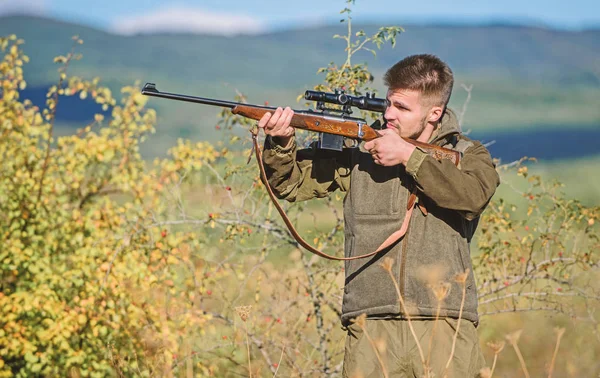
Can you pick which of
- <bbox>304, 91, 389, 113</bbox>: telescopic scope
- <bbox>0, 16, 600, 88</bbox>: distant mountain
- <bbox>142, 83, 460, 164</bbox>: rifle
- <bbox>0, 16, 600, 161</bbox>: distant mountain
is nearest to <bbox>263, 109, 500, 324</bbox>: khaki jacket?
<bbox>142, 83, 460, 164</bbox>: rifle

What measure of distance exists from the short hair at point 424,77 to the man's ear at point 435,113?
21 mm

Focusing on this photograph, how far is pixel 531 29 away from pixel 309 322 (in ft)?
60.8

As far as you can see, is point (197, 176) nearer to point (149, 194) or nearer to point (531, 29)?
point (149, 194)

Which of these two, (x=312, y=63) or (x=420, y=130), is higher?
(x=312, y=63)

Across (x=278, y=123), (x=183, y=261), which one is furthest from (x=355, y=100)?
(x=183, y=261)

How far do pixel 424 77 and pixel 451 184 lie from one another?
2.05 ft

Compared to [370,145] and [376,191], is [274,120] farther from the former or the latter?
[376,191]

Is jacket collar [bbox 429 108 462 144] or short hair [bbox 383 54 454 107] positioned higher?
short hair [bbox 383 54 454 107]

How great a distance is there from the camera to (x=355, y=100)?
3.84 metres

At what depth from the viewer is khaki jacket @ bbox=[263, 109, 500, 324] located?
135 inches

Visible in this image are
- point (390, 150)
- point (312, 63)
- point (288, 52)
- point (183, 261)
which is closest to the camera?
point (390, 150)

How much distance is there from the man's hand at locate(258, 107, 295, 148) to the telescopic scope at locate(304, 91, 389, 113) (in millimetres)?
215

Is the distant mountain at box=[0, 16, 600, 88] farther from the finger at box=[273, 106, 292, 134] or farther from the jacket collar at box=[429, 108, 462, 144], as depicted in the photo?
the jacket collar at box=[429, 108, 462, 144]

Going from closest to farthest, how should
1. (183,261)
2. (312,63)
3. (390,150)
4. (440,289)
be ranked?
1. (440,289)
2. (390,150)
3. (183,261)
4. (312,63)
